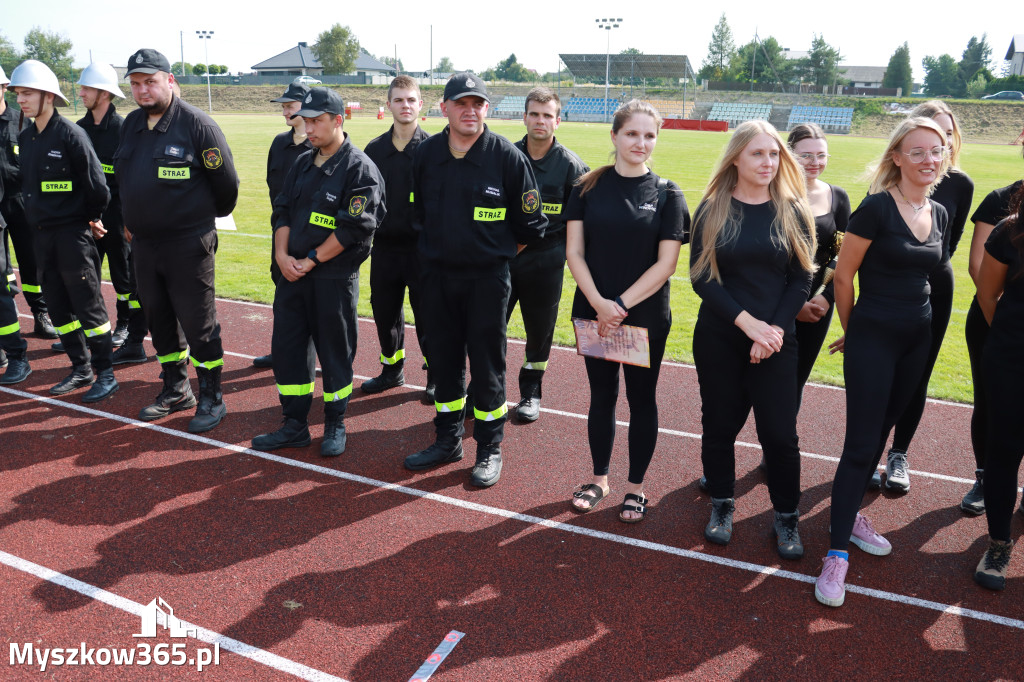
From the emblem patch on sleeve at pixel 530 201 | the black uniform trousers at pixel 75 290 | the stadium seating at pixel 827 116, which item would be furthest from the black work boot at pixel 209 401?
the stadium seating at pixel 827 116

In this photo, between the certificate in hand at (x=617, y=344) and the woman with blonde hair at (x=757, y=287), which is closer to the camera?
the woman with blonde hair at (x=757, y=287)

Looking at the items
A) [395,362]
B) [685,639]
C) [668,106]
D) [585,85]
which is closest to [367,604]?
[685,639]

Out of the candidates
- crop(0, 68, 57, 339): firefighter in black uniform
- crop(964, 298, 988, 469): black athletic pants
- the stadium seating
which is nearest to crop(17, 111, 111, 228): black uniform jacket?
crop(0, 68, 57, 339): firefighter in black uniform

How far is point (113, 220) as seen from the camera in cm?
692

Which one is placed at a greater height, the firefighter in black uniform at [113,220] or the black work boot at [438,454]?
the firefighter in black uniform at [113,220]

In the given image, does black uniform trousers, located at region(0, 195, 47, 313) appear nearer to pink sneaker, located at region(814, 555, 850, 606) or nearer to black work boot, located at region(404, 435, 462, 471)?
black work boot, located at region(404, 435, 462, 471)

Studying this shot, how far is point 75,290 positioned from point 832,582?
19.0 feet

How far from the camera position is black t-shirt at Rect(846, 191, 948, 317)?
11.2ft

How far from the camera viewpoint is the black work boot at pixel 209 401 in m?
5.41

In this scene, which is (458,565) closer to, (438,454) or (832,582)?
(438,454)

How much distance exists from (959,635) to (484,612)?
2.10 metres

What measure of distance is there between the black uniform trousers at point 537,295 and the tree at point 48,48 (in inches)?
4072

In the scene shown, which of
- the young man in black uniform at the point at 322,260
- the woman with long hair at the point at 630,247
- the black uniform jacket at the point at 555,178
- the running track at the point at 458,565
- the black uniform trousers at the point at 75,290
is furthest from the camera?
the black uniform trousers at the point at 75,290

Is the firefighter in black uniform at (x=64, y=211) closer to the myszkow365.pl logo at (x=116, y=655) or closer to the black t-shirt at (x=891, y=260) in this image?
the myszkow365.pl logo at (x=116, y=655)
